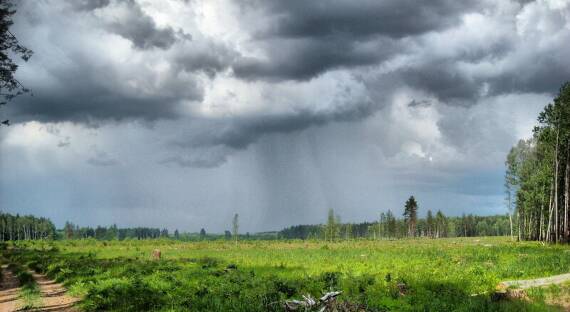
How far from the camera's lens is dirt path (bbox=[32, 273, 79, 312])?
16109 mm

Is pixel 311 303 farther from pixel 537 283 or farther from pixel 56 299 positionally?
pixel 56 299

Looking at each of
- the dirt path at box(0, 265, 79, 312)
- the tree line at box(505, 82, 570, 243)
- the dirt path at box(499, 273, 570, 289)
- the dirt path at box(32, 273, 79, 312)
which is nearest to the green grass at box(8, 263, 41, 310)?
the dirt path at box(0, 265, 79, 312)

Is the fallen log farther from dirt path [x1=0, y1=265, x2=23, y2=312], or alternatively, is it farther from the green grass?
dirt path [x1=0, y1=265, x2=23, y2=312]

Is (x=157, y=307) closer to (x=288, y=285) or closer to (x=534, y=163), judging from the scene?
(x=288, y=285)

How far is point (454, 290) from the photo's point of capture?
1908 cm

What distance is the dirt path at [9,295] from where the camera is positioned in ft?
54.3

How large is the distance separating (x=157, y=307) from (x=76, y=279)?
10.6m

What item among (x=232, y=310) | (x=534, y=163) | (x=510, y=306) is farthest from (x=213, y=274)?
Result: (x=534, y=163)

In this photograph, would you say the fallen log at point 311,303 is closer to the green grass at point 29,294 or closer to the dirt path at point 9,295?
the green grass at point 29,294

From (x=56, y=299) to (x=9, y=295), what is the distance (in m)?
3.08

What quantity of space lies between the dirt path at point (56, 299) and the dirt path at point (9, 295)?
0.95 m

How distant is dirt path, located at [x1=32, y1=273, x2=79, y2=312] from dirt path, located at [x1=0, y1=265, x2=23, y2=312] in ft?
3.13

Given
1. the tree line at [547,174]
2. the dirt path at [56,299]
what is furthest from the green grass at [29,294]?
the tree line at [547,174]

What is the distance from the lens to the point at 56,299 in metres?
18.4
